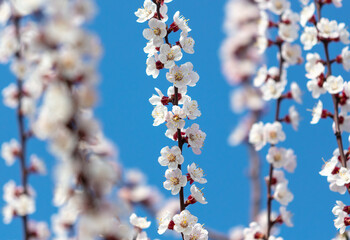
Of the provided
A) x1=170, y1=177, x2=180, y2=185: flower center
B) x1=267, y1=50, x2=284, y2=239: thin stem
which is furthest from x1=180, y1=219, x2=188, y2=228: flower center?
x1=267, y1=50, x2=284, y2=239: thin stem

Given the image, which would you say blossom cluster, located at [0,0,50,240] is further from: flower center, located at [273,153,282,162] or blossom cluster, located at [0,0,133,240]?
flower center, located at [273,153,282,162]

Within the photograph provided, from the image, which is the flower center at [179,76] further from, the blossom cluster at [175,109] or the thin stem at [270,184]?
the thin stem at [270,184]

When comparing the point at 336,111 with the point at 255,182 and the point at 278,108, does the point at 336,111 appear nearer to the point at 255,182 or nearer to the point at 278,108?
the point at 278,108

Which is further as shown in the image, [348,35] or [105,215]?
[348,35]

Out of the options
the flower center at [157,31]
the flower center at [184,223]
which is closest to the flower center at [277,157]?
the flower center at [184,223]

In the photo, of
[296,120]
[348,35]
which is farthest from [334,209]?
[348,35]

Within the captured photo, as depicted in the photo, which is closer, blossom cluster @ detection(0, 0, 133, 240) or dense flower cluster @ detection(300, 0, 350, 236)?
blossom cluster @ detection(0, 0, 133, 240)

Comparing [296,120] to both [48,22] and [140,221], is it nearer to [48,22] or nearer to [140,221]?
[140,221]
